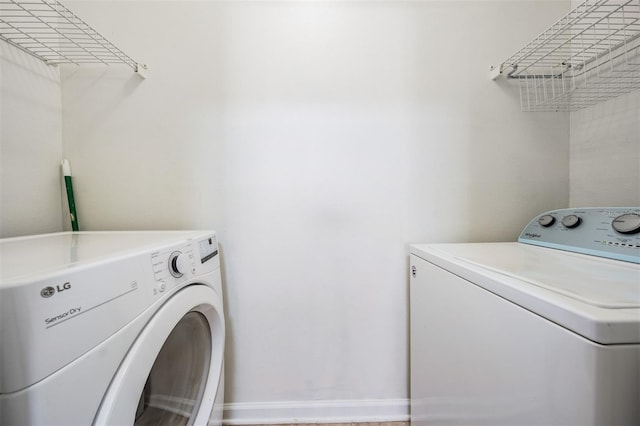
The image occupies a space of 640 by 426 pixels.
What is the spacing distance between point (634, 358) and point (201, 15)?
4.91 feet

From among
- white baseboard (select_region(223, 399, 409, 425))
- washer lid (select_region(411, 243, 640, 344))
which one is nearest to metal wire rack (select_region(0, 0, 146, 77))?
washer lid (select_region(411, 243, 640, 344))

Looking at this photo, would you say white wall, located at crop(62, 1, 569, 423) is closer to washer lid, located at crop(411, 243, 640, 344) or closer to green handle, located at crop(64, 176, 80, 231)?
green handle, located at crop(64, 176, 80, 231)

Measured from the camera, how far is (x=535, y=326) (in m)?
0.41

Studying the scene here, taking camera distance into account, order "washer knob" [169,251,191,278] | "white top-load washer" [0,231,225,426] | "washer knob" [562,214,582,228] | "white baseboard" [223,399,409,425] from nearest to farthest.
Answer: "white top-load washer" [0,231,225,426], "washer knob" [169,251,191,278], "washer knob" [562,214,582,228], "white baseboard" [223,399,409,425]

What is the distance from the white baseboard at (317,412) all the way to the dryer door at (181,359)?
0.34m

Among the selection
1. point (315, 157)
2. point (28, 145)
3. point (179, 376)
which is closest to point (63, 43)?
point (28, 145)

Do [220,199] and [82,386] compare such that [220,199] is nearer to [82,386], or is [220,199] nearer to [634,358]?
[82,386]

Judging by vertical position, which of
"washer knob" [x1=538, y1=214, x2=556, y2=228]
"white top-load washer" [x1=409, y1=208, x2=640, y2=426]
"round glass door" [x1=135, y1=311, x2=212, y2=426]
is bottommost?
"round glass door" [x1=135, y1=311, x2=212, y2=426]

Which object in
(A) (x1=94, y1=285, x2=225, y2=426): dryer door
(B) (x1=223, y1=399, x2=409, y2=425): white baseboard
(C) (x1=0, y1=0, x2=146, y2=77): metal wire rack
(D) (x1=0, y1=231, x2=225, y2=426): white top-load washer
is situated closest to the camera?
(D) (x1=0, y1=231, x2=225, y2=426): white top-load washer

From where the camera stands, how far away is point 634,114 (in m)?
0.81

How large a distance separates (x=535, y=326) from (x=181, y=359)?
90 centimetres

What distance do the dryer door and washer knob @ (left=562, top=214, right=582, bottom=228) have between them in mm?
1185

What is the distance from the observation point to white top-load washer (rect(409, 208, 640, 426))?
1.07ft

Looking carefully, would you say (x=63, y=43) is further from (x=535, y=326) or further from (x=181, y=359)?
(x=535, y=326)
